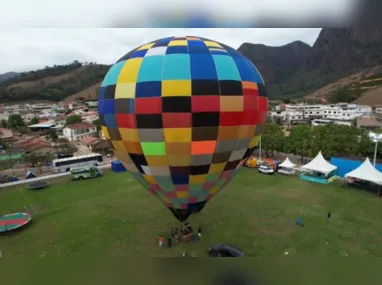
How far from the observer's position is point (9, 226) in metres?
8.89

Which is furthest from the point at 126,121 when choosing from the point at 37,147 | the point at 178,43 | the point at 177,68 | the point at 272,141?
the point at 37,147

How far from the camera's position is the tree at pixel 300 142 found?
1659 centimetres

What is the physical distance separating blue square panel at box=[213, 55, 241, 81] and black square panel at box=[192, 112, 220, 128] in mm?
735

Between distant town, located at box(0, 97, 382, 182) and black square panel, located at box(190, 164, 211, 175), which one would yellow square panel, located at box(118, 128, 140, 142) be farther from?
distant town, located at box(0, 97, 382, 182)

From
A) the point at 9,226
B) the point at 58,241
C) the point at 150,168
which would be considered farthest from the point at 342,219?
the point at 9,226

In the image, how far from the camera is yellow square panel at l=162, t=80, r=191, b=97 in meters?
5.39

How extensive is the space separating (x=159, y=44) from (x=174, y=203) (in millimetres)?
3389

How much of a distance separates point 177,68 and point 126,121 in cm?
141

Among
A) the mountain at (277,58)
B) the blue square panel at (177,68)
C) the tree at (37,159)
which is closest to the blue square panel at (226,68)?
the blue square panel at (177,68)

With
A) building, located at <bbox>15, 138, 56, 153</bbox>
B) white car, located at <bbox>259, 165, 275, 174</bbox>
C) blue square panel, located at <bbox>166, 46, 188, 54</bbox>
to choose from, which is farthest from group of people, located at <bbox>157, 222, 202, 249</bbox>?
building, located at <bbox>15, 138, 56, 153</bbox>

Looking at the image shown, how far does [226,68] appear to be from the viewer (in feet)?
19.0

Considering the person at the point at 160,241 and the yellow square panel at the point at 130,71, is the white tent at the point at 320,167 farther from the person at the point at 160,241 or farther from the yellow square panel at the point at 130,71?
the yellow square panel at the point at 130,71

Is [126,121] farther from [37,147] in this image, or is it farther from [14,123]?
[14,123]

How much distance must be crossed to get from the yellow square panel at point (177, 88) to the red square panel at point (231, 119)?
0.78 meters
